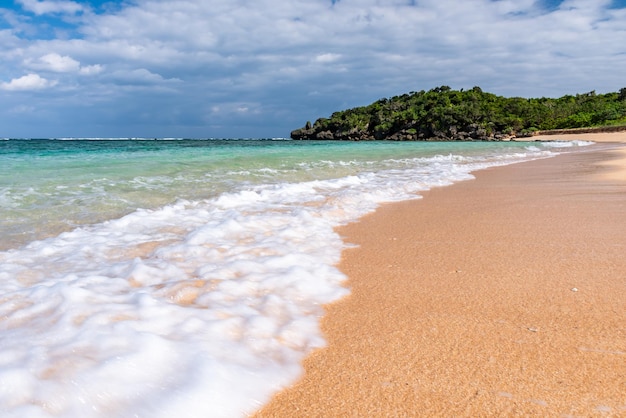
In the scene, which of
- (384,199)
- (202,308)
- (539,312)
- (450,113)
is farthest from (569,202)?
(450,113)

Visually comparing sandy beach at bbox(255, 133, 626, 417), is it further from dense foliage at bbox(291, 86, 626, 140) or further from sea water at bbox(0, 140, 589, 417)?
dense foliage at bbox(291, 86, 626, 140)

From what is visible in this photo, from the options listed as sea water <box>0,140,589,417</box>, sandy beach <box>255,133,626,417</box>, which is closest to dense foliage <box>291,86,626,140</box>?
sandy beach <box>255,133,626,417</box>

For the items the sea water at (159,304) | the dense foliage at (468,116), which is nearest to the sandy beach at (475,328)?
the sea water at (159,304)

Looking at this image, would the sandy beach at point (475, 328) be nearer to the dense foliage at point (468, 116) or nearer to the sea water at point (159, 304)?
the sea water at point (159, 304)

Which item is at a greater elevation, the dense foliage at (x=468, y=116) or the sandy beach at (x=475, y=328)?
the dense foliage at (x=468, y=116)

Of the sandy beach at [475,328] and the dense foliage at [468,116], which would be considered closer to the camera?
the sandy beach at [475,328]

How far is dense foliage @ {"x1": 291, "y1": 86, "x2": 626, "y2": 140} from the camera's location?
6110cm

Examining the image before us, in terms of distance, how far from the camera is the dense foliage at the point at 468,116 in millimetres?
61097

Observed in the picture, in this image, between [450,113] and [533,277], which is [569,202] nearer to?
[533,277]

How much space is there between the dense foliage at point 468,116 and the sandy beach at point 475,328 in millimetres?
60822

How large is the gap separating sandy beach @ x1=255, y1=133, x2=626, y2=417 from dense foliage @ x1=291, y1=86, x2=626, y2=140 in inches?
2395

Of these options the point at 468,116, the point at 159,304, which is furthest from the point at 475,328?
the point at 468,116

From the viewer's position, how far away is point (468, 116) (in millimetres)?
63406

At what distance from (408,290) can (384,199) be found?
11.2 ft
